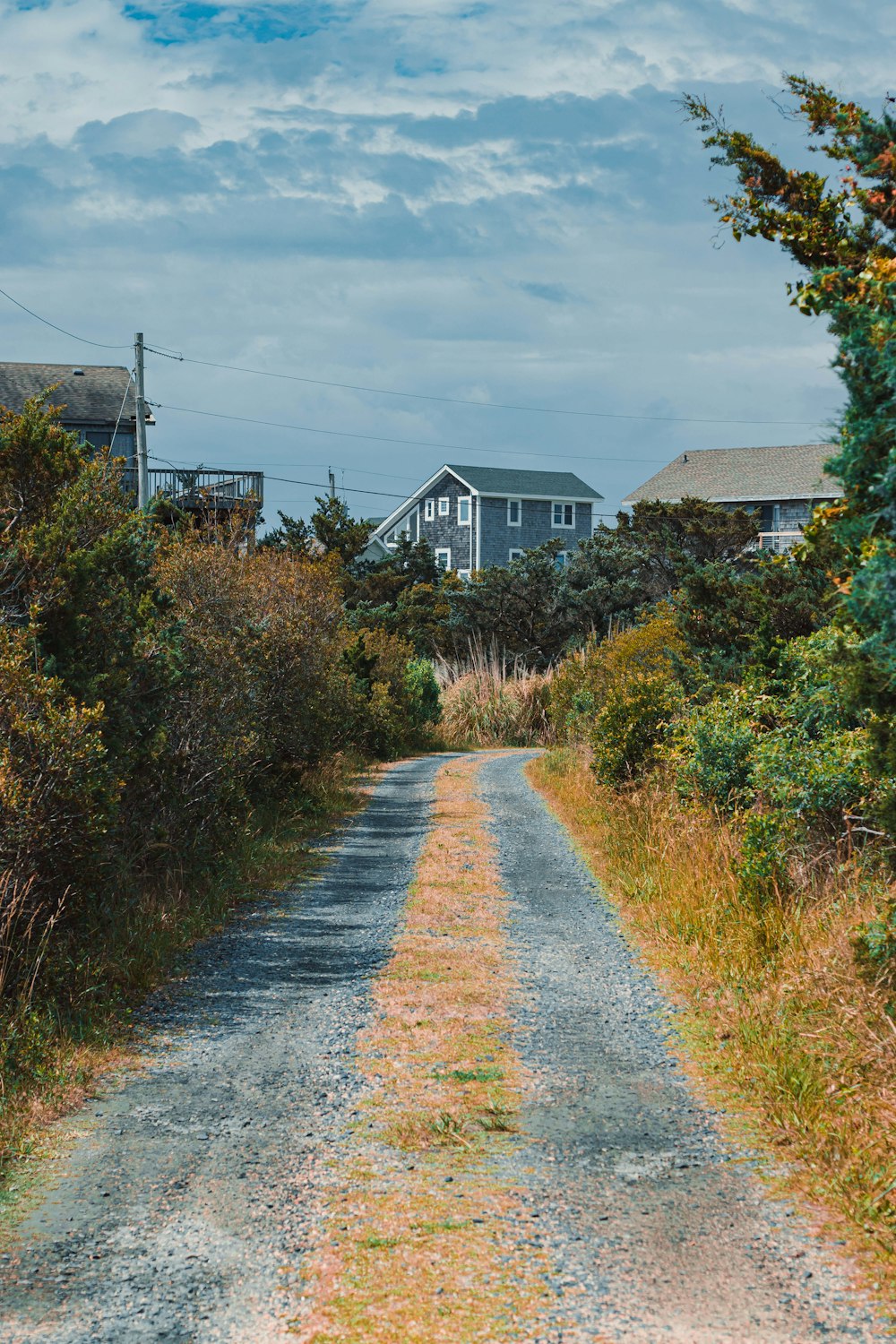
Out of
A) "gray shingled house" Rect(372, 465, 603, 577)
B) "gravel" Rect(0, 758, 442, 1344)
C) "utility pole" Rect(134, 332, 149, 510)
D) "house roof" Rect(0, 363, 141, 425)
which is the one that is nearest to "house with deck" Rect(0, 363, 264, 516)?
"house roof" Rect(0, 363, 141, 425)

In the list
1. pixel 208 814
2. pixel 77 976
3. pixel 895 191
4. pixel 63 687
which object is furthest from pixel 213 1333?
pixel 208 814

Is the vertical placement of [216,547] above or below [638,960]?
above

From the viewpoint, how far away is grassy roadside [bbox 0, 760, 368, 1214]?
5.95 metres

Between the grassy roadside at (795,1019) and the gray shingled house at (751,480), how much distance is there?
39.3 m

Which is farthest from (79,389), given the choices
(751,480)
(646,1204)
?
(646,1204)

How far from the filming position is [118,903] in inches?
379

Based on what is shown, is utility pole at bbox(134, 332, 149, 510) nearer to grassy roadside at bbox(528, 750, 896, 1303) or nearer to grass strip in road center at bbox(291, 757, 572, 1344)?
grassy roadside at bbox(528, 750, 896, 1303)

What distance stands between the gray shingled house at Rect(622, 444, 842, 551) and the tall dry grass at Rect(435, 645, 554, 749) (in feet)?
44.3

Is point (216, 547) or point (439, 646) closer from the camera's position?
point (216, 547)

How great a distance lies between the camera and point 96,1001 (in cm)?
780

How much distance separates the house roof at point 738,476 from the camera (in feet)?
172

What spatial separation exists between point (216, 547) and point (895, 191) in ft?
40.6

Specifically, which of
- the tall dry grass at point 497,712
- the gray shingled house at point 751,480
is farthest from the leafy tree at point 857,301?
the gray shingled house at point 751,480

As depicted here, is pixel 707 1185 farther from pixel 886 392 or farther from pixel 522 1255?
pixel 886 392
